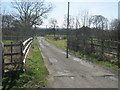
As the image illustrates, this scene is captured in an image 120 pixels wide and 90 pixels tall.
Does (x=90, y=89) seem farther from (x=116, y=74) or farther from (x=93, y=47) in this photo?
(x=93, y=47)

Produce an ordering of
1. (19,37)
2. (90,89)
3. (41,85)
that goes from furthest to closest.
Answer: (19,37), (41,85), (90,89)

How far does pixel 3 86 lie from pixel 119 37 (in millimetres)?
14623

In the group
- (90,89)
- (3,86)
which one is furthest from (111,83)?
(3,86)

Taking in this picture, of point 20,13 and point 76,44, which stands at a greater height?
point 20,13

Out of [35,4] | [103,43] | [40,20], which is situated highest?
[35,4]

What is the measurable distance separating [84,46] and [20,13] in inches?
1401

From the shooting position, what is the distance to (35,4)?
49125 millimetres

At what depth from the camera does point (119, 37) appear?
17.8m

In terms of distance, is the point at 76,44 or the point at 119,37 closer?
the point at 119,37

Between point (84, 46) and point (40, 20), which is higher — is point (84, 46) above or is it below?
below

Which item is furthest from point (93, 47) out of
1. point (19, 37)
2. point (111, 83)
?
point (19, 37)

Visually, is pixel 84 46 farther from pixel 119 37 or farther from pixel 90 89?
pixel 90 89

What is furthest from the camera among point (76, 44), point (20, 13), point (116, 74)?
point (20, 13)

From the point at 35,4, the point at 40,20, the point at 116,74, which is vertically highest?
the point at 35,4
